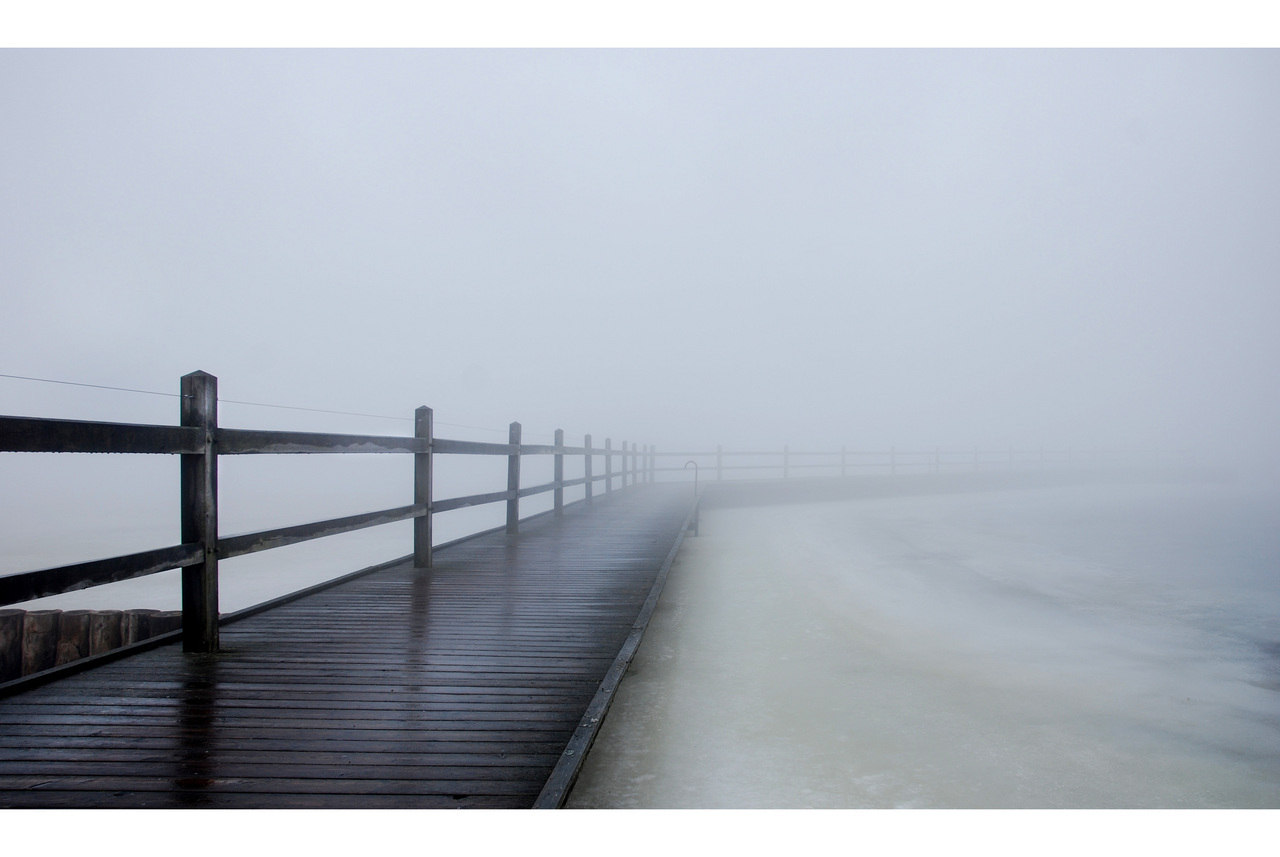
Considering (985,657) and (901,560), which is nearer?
(985,657)

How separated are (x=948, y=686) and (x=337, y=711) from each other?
12.1ft

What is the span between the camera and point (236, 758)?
6.89 ft

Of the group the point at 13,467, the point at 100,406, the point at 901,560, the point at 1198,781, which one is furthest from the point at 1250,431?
the point at 100,406

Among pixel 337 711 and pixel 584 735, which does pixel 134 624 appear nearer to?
pixel 337 711

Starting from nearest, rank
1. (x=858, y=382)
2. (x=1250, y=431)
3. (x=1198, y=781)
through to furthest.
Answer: (x=1198, y=781) → (x=1250, y=431) → (x=858, y=382)

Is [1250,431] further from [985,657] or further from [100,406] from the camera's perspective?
[100,406]

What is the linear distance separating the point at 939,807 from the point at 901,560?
28.4 feet

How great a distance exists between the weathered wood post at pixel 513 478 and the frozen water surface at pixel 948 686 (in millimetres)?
1866

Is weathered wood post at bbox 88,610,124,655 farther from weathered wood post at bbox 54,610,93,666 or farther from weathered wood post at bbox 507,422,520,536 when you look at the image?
weathered wood post at bbox 507,422,520,536

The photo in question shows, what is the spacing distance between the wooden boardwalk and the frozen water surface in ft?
1.63

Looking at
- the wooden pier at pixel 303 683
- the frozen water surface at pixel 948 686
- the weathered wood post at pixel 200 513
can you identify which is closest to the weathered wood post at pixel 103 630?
the wooden pier at pixel 303 683

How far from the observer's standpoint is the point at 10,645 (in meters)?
5.73

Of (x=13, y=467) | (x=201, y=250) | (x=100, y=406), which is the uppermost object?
(x=201, y=250)

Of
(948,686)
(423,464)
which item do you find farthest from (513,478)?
(948,686)
